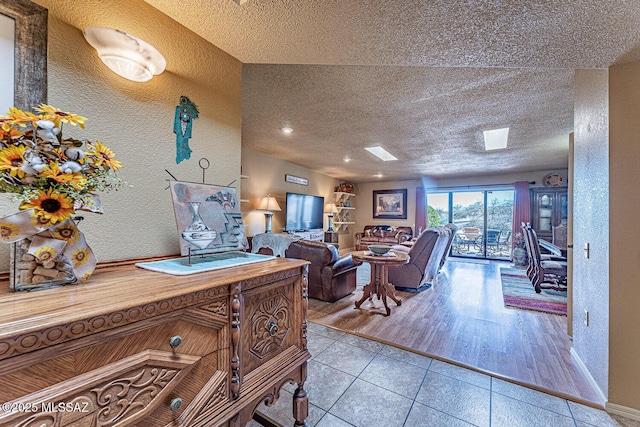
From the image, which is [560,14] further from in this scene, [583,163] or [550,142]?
[550,142]

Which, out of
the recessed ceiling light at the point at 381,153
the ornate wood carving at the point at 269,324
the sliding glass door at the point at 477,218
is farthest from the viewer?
the sliding glass door at the point at 477,218

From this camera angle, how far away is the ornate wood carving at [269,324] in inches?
42.3

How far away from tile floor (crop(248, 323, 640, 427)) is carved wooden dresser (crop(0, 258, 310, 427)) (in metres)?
0.65

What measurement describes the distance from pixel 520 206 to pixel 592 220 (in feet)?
18.5

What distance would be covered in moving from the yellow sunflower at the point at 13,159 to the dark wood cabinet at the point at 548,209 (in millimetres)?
8247

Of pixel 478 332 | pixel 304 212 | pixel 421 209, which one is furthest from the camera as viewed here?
pixel 421 209

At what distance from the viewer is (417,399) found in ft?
5.43

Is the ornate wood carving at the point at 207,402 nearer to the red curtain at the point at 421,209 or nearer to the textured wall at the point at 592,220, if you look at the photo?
the textured wall at the point at 592,220

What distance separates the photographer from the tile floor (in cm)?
149

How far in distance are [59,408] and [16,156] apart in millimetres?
685

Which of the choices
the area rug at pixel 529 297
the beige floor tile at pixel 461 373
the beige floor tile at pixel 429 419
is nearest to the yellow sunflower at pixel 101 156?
the beige floor tile at pixel 429 419

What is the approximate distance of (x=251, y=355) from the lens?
41.5 inches

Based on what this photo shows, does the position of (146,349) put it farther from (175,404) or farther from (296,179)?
(296,179)

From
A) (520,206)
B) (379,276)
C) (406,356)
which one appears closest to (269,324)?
(406,356)
